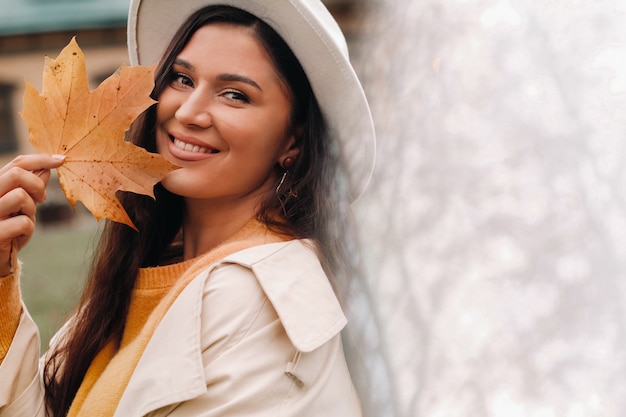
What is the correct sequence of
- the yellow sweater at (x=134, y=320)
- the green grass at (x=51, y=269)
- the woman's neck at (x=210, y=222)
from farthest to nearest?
the green grass at (x=51, y=269) → the woman's neck at (x=210, y=222) → the yellow sweater at (x=134, y=320)

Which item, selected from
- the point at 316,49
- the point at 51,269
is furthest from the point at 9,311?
the point at 51,269

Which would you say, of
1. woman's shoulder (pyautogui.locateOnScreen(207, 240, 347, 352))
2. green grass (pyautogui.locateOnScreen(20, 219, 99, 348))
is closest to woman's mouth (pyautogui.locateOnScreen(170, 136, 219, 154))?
woman's shoulder (pyautogui.locateOnScreen(207, 240, 347, 352))

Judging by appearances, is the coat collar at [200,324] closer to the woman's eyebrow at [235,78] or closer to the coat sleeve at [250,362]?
the coat sleeve at [250,362]

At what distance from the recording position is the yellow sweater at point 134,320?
1.24m

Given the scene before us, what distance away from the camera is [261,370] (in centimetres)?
112

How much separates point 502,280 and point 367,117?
0.40 meters

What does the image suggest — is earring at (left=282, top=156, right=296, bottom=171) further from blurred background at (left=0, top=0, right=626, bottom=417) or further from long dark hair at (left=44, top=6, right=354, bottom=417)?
blurred background at (left=0, top=0, right=626, bottom=417)

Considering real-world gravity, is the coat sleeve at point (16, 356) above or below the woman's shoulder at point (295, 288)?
below

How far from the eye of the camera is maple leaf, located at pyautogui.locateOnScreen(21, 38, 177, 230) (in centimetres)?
118

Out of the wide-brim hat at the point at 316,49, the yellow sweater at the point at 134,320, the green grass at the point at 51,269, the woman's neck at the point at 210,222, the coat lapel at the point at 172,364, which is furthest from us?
the green grass at the point at 51,269

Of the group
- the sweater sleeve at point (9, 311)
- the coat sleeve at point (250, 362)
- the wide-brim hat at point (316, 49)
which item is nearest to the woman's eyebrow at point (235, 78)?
the wide-brim hat at point (316, 49)

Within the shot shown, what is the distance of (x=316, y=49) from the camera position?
1362mm

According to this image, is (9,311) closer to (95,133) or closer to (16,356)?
(16,356)

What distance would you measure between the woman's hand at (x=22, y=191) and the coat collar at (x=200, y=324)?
262mm
